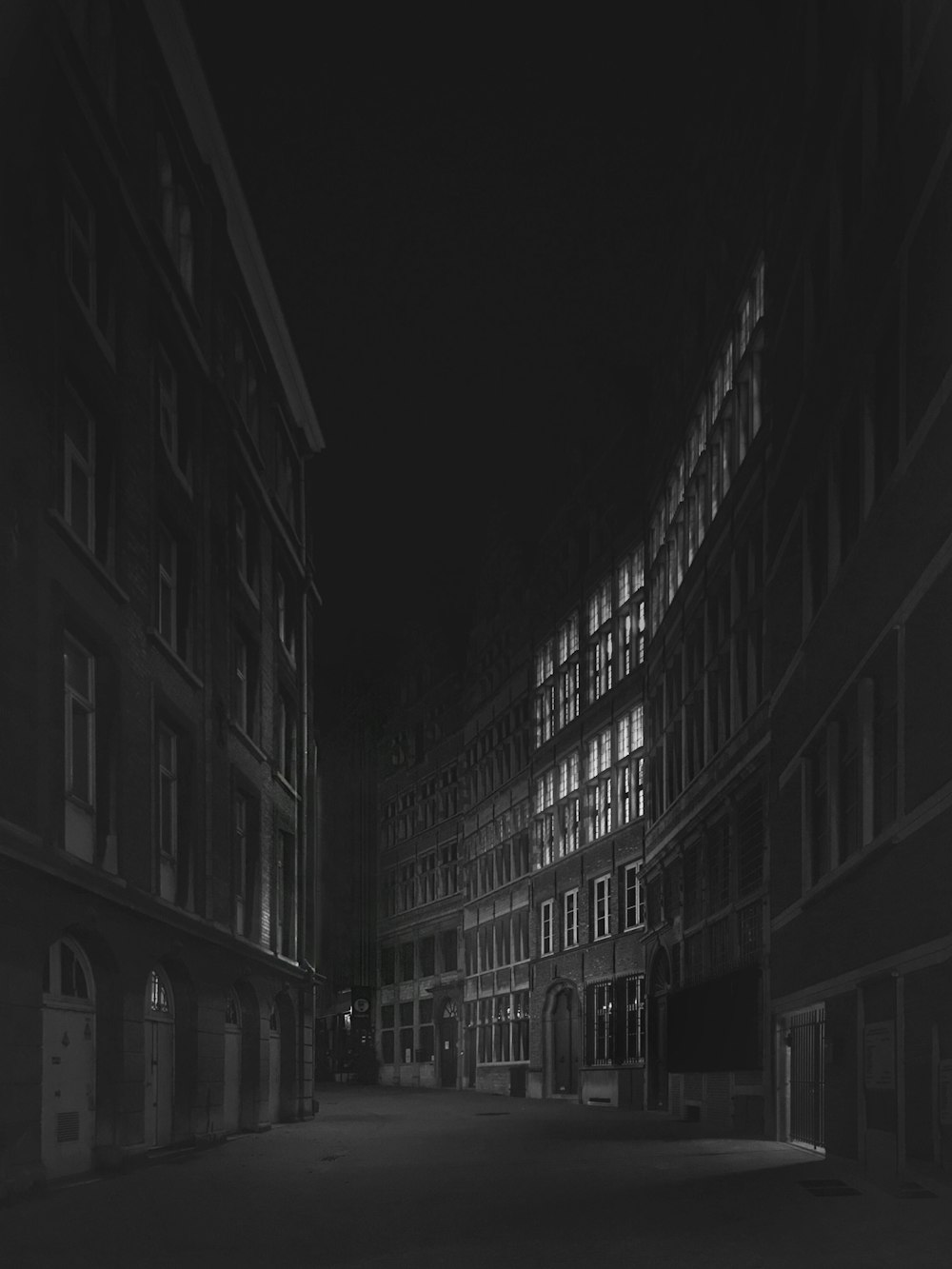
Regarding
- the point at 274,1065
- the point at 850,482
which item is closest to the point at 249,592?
the point at 274,1065

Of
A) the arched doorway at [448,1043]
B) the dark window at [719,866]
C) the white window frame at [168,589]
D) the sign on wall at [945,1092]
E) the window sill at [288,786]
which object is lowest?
the arched doorway at [448,1043]

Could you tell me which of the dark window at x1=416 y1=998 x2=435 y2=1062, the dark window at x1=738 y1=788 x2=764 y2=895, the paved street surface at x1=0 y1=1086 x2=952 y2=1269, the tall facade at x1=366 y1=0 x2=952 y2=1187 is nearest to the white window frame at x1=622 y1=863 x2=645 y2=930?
the tall facade at x1=366 y1=0 x2=952 y2=1187

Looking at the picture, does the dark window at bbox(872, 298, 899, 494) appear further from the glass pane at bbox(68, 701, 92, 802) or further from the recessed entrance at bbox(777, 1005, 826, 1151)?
the glass pane at bbox(68, 701, 92, 802)

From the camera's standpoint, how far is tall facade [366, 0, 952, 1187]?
63.9 ft

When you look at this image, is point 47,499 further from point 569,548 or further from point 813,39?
point 569,548

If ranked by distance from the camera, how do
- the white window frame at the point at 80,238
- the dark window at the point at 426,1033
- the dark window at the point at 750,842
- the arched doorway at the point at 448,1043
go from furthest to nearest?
the dark window at the point at 426,1033 < the arched doorway at the point at 448,1043 < the dark window at the point at 750,842 < the white window frame at the point at 80,238

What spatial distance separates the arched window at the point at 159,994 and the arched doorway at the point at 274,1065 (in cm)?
1060

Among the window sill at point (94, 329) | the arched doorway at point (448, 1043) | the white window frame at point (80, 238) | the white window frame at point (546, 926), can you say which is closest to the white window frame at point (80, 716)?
the window sill at point (94, 329)

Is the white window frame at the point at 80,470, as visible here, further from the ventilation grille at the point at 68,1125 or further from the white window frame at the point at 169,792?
the ventilation grille at the point at 68,1125

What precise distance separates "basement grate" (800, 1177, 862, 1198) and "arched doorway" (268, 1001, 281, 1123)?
20.4 meters

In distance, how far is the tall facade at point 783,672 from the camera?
1947 cm

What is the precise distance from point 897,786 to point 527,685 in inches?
1908

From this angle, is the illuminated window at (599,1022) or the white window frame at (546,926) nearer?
the illuminated window at (599,1022)

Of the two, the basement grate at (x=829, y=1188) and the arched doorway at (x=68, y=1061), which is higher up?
the arched doorway at (x=68, y=1061)
